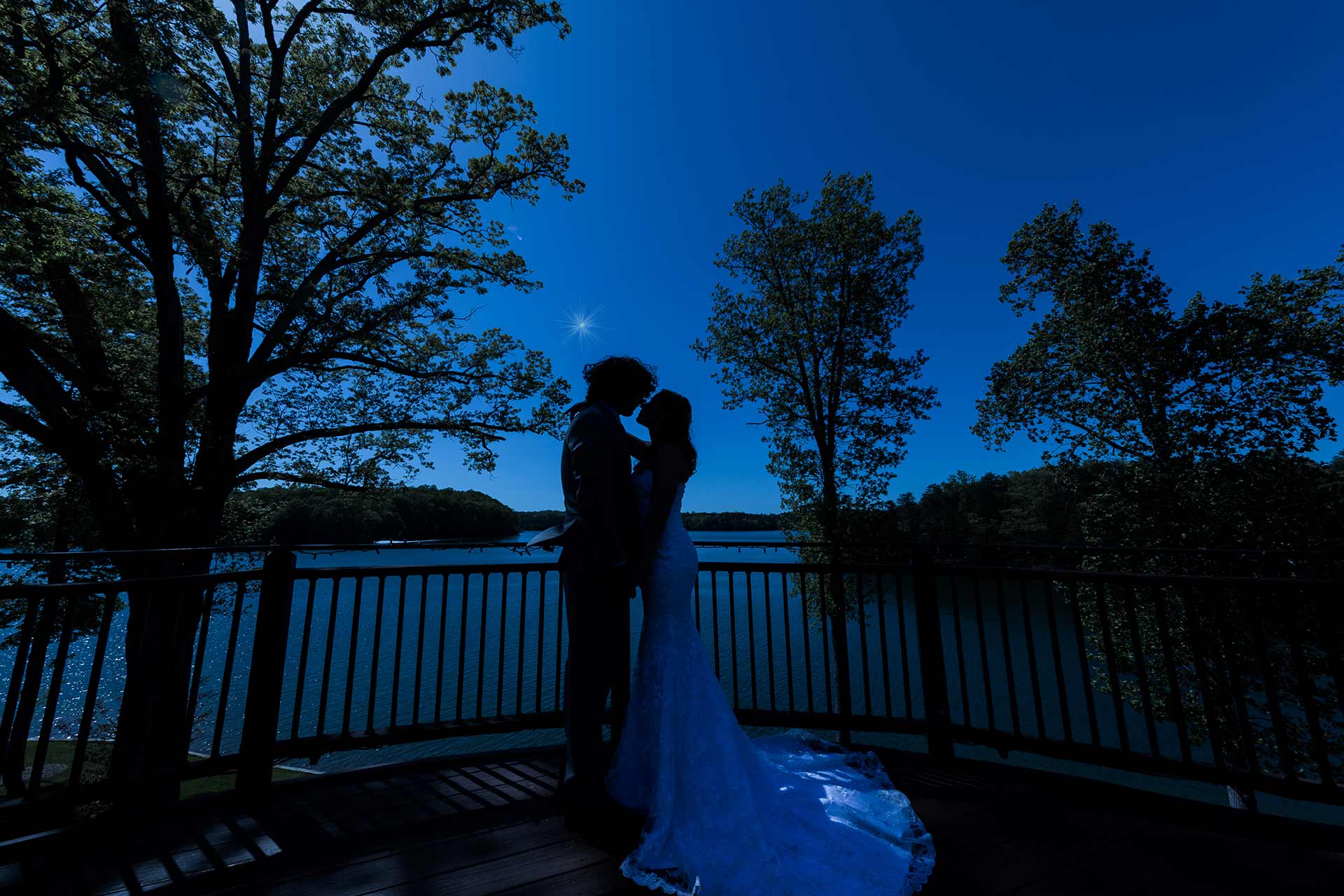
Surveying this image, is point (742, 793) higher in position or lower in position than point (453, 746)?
higher

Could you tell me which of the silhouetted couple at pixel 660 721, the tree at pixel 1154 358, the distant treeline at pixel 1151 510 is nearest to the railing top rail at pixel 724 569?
the silhouetted couple at pixel 660 721

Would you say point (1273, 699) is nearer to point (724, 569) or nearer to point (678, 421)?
point (724, 569)

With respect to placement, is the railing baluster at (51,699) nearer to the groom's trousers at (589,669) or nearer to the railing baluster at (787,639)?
the groom's trousers at (589,669)

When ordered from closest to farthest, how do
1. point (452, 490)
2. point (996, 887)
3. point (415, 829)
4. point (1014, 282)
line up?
point (996, 887) < point (415, 829) < point (1014, 282) < point (452, 490)

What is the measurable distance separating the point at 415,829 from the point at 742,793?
1523 mm

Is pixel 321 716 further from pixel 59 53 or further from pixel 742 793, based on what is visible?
pixel 59 53

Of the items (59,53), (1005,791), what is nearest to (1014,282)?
(1005,791)

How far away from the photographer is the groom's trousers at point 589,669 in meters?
2.23

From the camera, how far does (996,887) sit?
1837mm

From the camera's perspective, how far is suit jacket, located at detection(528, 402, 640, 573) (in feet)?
7.36

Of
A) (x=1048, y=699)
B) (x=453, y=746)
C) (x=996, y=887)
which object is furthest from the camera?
(x=1048, y=699)

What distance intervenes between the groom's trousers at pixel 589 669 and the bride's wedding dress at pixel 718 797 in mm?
150

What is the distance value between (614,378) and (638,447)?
39cm

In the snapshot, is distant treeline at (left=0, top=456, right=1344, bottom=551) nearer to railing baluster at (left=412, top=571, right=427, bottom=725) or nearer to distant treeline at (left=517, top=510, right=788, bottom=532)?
railing baluster at (left=412, top=571, right=427, bottom=725)
